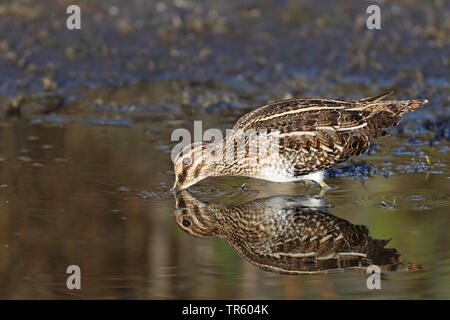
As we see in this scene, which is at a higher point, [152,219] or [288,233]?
[152,219]

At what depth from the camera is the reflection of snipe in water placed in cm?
620

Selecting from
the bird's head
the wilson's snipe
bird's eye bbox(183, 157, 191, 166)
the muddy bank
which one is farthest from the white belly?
the muddy bank

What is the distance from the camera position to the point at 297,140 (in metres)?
7.78

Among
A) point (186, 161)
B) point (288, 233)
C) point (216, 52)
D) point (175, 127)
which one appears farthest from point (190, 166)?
point (216, 52)

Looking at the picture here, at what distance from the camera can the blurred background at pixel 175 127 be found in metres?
6.00

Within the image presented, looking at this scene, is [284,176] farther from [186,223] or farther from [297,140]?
[186,223]

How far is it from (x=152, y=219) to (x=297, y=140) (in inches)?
66.6

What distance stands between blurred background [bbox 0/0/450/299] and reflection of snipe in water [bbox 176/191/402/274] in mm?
148

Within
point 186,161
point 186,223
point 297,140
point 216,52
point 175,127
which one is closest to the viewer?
point 186,223

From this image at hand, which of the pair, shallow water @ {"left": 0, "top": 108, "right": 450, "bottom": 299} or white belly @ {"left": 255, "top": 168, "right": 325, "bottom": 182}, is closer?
shallow water @ {"left": 0, "top": 108, "right": 450, "bottom": 299}

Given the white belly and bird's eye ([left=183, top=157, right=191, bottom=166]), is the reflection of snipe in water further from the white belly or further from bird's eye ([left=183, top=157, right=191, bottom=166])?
Result: bird's eye ([left=183, top=157, right=191, bottom=166])

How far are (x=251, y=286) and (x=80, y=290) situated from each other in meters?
1.25

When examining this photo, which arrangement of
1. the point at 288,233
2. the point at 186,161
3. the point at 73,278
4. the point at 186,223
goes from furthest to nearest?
the point at 186,161, the point at 186,223, the point at 288,233, the point at 73,278

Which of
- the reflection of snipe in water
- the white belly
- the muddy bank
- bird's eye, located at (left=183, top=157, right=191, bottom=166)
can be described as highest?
the muddy bank
